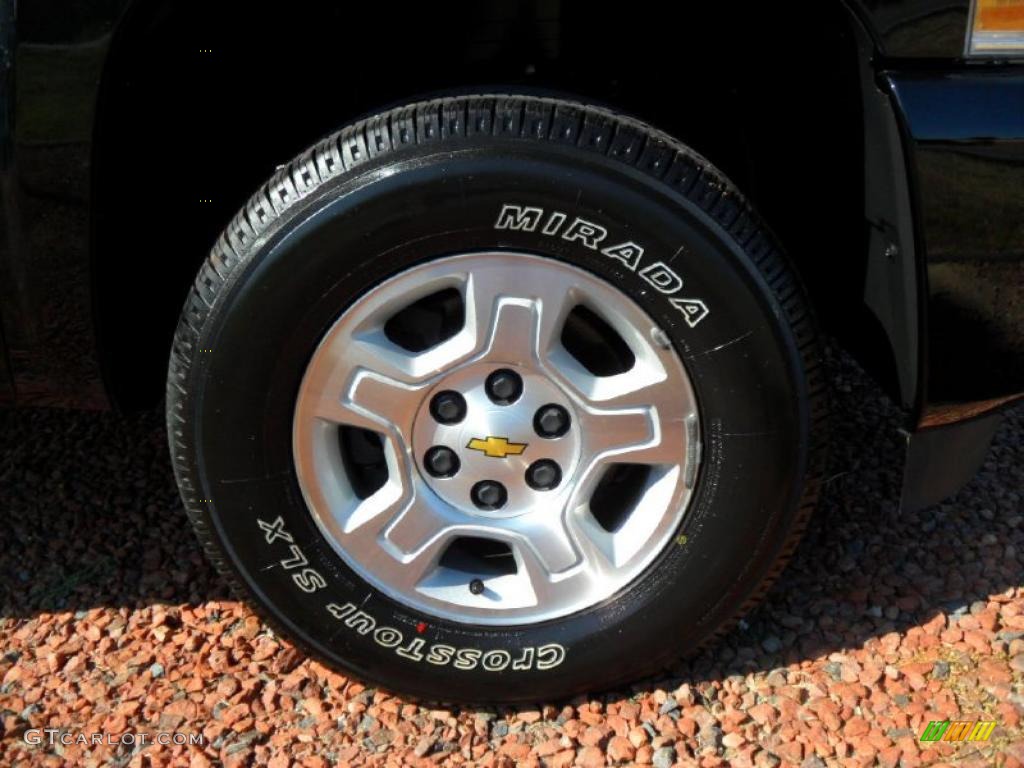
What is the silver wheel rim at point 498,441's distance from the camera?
213 centimetres

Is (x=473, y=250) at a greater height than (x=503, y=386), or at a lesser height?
greater

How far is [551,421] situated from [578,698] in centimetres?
62

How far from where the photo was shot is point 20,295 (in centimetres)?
214

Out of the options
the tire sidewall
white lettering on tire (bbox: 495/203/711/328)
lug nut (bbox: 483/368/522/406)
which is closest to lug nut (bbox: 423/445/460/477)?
lug nut (bbox: 483/368/522/406)

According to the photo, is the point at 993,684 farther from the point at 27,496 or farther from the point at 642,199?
the point at 27,496

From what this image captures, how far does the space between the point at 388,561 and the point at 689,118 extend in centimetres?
129

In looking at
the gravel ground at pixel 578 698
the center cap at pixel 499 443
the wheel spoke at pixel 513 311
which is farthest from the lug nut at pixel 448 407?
the gravel ground at pixel 578 698

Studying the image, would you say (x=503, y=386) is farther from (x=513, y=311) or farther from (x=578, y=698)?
(x=578, y=698)

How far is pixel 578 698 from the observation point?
7.80 ft

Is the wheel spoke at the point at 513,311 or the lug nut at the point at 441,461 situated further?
the lug nut at the point at 441,461

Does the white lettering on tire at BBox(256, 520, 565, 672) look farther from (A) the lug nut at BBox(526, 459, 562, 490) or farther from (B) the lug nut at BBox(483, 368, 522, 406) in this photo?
(B) the lug nut at BBox(483, 368, 522, 406)

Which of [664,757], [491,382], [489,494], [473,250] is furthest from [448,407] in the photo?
[664,757]

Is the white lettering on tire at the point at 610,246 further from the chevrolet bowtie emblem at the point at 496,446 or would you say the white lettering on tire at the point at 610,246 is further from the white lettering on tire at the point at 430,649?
the white lettering on tire at the point at 430,649

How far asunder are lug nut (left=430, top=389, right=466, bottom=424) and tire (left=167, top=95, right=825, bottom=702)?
3 centimetres
